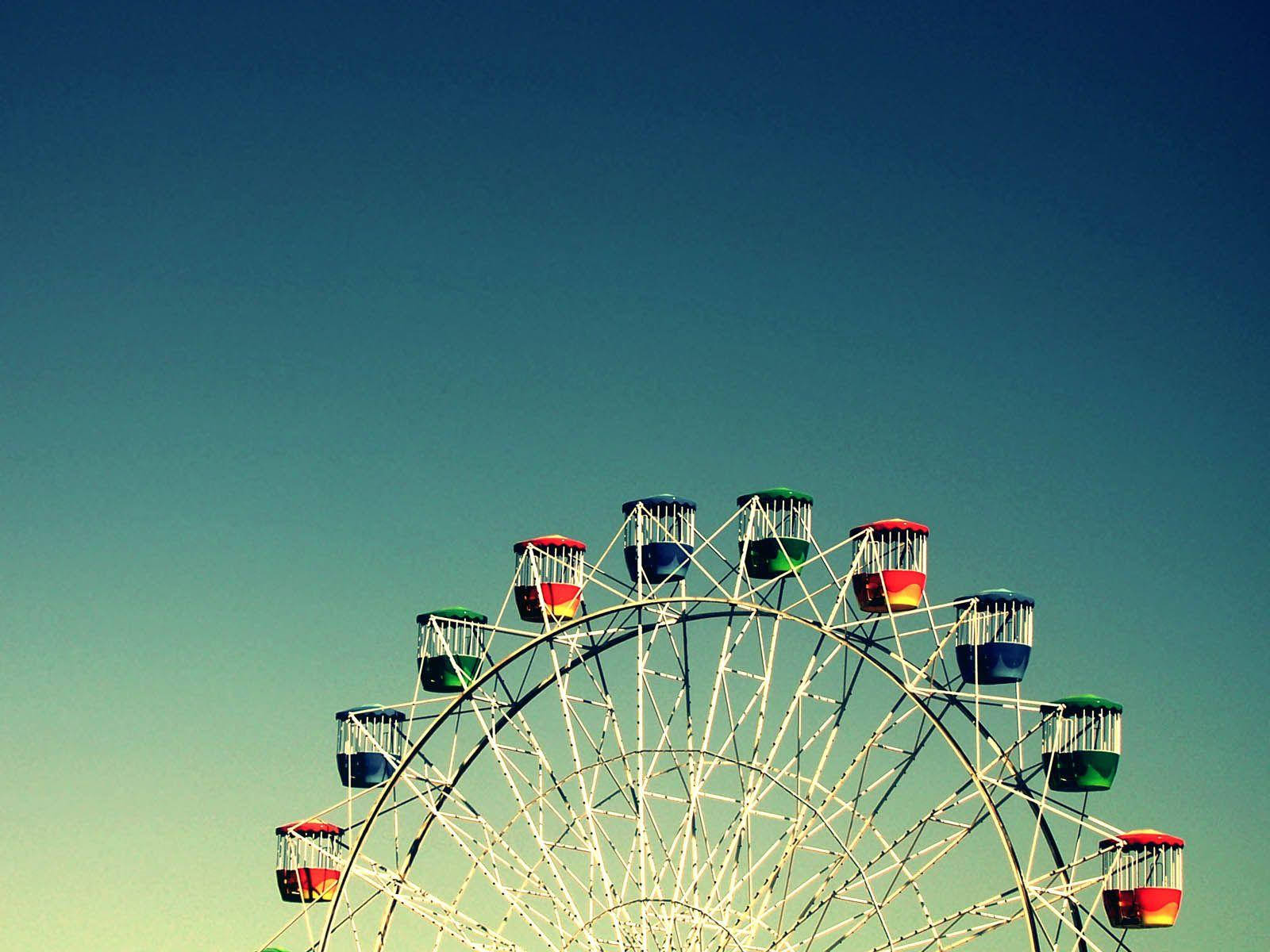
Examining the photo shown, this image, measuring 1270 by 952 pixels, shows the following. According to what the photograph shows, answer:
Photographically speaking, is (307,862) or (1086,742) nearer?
(1086,742)

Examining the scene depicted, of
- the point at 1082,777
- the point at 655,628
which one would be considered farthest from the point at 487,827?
the point at 1082,777

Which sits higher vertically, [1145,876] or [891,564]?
[891,564]

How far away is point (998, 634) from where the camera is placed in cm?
2817

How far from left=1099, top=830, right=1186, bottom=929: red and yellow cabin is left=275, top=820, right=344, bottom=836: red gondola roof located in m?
12.9

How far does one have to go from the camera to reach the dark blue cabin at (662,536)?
3027cm

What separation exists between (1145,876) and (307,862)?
1374 centimetres

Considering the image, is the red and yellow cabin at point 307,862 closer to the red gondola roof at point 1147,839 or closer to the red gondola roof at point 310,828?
the red gondola roof at point 310,828

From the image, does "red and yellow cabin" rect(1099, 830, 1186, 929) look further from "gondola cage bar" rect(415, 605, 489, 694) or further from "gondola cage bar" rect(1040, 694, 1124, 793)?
"gondola cage bar" rect(415, 605, 489, 694)

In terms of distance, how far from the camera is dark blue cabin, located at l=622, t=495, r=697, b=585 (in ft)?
99.3

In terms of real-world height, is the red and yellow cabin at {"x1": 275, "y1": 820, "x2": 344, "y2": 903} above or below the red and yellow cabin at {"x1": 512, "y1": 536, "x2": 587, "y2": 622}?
below

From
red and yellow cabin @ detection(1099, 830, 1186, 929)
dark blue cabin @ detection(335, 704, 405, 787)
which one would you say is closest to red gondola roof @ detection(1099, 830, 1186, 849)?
red and yellow cabin @ detection(1099, 830, 1186, 929)

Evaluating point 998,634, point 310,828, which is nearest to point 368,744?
point 310,828

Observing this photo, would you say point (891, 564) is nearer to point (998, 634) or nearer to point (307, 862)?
point (998, 634)

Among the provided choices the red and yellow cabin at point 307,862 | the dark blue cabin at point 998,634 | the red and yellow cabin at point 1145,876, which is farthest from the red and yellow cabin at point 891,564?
the red and yellow cabin at point 307,862
